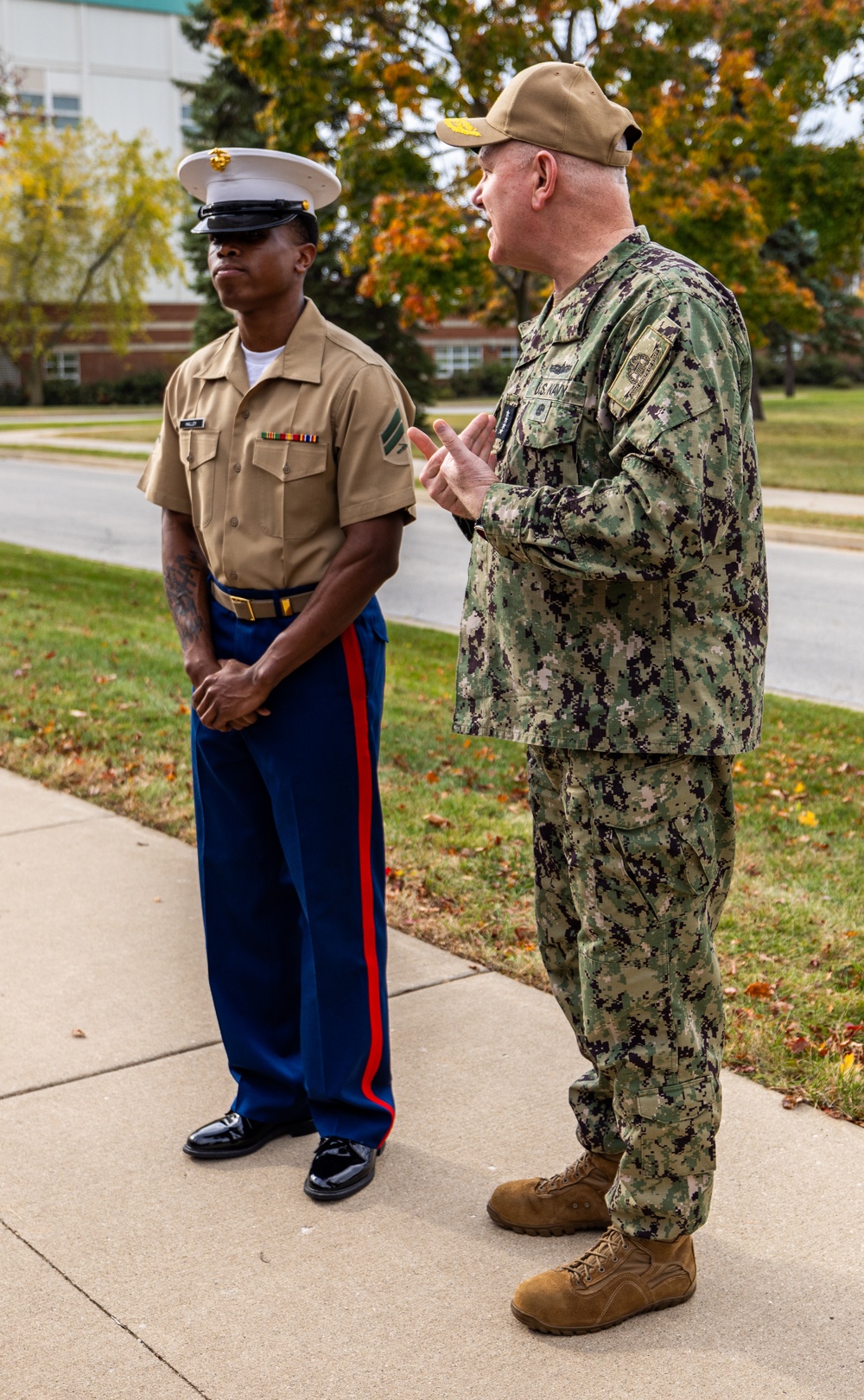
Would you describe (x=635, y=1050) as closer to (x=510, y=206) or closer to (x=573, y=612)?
(x=573, y=612)

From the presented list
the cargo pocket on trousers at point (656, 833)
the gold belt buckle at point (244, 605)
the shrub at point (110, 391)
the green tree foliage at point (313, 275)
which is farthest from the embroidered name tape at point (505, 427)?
the shrub at point (110, 391)

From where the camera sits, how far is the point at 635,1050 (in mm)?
2670

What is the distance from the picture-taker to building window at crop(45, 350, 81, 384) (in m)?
59.2

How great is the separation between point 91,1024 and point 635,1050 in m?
1.94

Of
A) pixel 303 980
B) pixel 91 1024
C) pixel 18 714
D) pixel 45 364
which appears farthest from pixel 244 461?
pixel 45 364

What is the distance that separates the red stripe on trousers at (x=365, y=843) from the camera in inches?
128

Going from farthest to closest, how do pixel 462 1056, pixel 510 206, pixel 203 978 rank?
pixel 203 978 < pixel 462 1056 < pixel 510 206

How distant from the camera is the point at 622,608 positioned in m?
2.56

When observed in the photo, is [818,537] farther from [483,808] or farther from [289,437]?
[289,437]

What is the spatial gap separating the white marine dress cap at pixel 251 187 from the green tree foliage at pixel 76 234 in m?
49.8

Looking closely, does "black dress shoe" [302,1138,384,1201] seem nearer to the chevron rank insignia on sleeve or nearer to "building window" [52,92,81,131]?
the chevron rank insignia on sleeve

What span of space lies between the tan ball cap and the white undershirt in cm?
82

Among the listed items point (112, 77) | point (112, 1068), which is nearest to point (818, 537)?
point (112, 1068)

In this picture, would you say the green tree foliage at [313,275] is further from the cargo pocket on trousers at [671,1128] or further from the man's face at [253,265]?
the cargo pocket on trousers at [671,1128]
